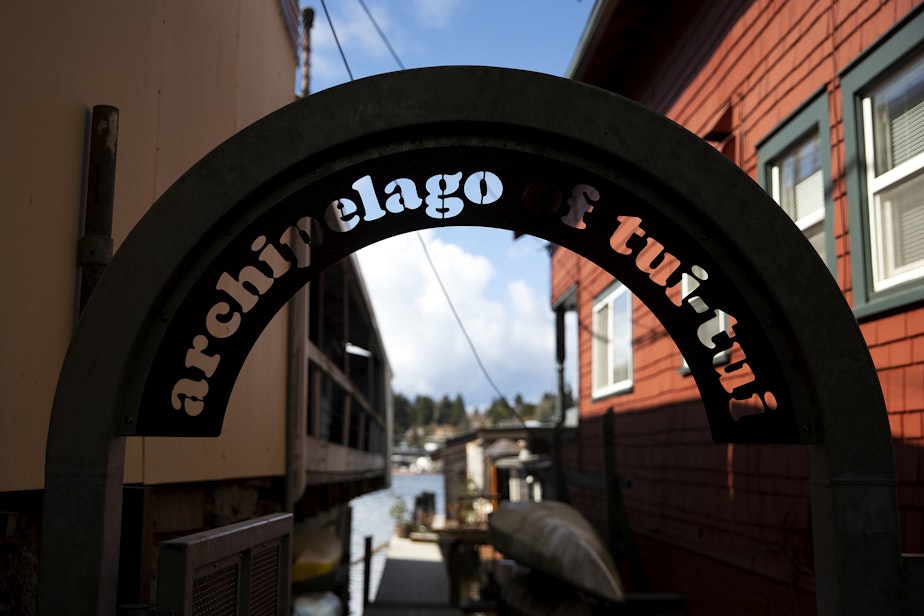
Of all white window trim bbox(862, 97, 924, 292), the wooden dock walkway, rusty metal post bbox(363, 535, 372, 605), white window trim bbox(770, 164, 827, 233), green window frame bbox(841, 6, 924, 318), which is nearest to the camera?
green window frame bbox(841, 6, 924, 318)

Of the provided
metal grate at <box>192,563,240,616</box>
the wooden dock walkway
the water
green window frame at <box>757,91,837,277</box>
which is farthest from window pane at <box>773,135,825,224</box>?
the water

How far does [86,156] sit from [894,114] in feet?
13.0

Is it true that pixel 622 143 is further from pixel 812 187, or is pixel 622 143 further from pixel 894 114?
pixel 812 187

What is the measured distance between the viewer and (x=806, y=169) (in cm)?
594

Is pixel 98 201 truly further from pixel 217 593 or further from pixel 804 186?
pixel 804 186

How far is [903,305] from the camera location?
452 cm

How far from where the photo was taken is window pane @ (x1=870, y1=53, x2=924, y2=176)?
4.53 m

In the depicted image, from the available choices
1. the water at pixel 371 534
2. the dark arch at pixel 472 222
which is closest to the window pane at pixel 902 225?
the dark arch at pixel 472 222

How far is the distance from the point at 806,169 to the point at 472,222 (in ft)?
11.3

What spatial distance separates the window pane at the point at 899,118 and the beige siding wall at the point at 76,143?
3.74 meters

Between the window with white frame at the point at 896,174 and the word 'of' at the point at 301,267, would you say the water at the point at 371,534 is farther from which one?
the window with white frame at the point at 896,174

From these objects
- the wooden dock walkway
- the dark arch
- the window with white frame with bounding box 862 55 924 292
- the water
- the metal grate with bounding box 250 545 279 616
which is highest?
the window with white frame with bounding box 862 55 924 292

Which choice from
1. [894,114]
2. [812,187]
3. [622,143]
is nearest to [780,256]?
[622,143]

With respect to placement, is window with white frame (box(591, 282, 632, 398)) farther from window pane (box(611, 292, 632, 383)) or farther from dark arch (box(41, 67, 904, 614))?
dark arch (box(41, 67, 904, 614))
